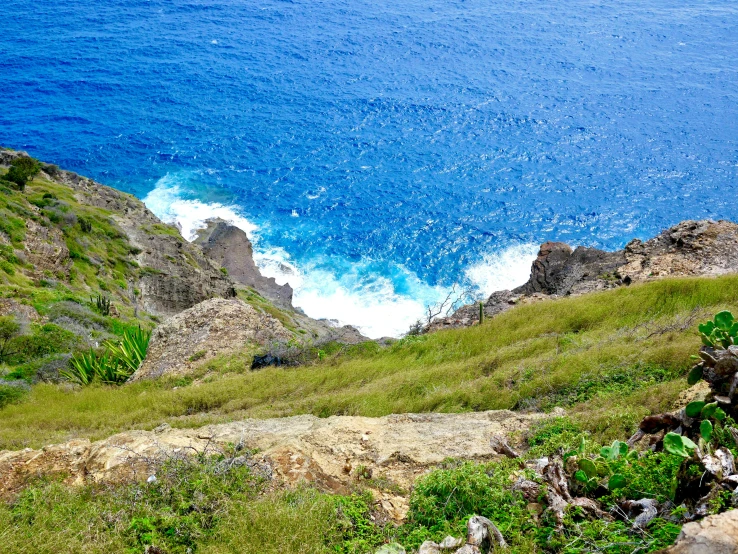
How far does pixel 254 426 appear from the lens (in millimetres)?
13172

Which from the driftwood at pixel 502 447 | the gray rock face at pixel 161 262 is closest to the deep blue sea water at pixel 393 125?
the gray rock face at pixel 161 262

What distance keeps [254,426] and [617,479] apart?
8.01 metres

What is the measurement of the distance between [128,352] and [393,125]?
47709mm

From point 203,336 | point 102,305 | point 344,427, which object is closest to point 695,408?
point 344,427

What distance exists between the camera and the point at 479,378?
15195 millimetres

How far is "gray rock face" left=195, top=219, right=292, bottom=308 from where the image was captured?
141 feet

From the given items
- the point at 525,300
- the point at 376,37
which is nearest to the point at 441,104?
the point at 376,37

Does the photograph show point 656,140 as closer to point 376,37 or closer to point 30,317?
point 376,37

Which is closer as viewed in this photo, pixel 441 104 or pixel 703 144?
pixel 703 144

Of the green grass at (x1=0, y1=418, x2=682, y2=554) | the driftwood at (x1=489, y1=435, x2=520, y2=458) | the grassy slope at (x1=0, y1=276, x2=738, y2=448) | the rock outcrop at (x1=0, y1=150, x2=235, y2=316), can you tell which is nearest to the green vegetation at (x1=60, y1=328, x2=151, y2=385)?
the grassy slope at (x1=0, y1=276, x2=738, y2=448)

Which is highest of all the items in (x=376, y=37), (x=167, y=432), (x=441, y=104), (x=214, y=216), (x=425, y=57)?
(x=376, y=37)

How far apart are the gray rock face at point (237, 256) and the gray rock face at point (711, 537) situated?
35503 mm

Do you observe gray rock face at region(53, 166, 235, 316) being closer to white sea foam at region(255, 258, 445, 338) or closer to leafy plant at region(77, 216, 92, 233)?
leafy plant at region(77, 216, 92, 233)

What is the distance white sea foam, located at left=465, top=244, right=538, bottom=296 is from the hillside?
1766cm
